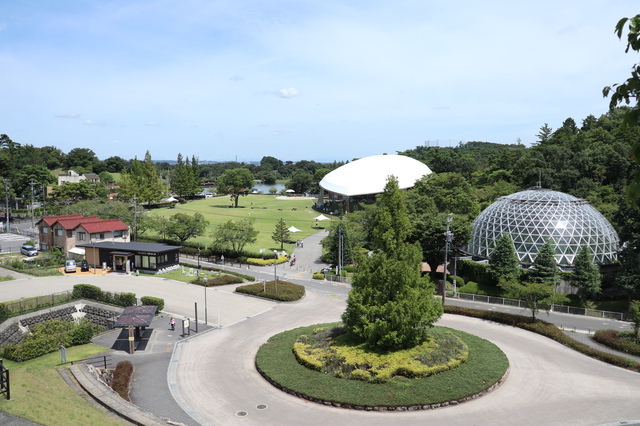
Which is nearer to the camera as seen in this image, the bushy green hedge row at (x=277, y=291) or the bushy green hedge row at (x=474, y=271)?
the bushy green hedge row at (x=277, y=291)

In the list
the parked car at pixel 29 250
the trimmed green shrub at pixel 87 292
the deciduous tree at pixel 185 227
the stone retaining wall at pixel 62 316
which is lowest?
the stone retaining wall at pixel 62 316

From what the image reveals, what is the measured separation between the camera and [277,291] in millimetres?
38219

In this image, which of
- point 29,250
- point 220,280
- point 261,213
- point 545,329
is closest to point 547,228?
point 545,329

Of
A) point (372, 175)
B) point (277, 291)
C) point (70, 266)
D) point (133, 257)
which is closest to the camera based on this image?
point (277, 291)

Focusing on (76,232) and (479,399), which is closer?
(479,399)

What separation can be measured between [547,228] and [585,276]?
26.2ft

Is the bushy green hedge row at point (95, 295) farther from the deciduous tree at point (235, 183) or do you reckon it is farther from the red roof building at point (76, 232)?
the deciduous tree at point (235, 183)

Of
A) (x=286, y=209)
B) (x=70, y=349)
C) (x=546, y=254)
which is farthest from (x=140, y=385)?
(x=286, y=209)

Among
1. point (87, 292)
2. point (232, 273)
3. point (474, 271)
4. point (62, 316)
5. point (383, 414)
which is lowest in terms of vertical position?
point (62, 316)

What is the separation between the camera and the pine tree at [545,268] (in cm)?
3647

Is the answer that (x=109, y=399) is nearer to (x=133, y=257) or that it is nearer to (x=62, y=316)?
(x=62, y=316)

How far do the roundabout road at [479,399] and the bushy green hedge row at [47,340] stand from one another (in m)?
6.59

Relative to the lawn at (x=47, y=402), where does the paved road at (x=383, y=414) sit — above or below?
below

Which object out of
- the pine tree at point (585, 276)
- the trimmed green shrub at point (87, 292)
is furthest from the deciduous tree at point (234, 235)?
the pine tree at point (585, 276)
